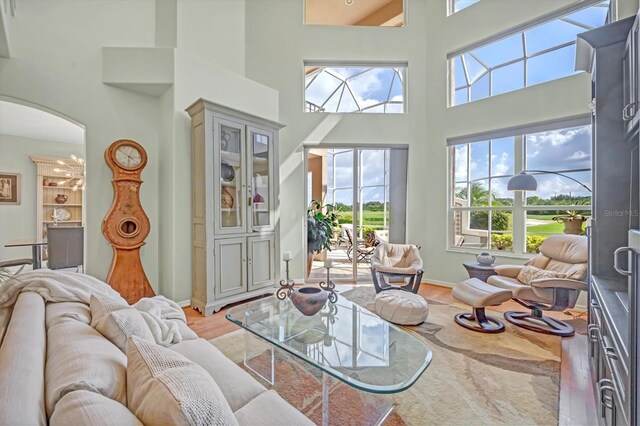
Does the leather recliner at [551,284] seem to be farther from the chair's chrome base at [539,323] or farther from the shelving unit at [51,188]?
the shelving unit at [51,188]

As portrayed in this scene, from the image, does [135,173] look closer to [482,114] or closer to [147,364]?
[147,364]

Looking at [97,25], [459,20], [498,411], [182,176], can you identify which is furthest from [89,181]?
[459,20]

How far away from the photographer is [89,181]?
344 centimetres

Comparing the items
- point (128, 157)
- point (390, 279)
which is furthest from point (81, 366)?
point (390, 279)

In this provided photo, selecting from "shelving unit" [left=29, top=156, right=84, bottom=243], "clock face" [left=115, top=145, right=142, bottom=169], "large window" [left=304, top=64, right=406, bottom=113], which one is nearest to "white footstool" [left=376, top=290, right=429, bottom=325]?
"clock face" [left=115, top=145, right=142, bottom=169]

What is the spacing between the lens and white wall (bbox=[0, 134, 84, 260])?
551 cm

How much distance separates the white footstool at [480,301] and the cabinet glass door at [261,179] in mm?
2458

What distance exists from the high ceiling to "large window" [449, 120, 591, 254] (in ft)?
8.24

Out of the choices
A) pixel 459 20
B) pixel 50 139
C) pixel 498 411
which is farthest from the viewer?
pixel 50 139

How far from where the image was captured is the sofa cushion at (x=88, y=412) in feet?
2.15

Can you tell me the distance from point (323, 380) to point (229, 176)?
8.79ft

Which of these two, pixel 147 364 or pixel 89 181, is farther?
pixel 89 181

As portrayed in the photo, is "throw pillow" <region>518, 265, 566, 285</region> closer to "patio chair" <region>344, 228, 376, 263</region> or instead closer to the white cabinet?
"patio chair" <region>344, 228, 376, 263</region>

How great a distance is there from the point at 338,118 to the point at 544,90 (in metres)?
2.78
